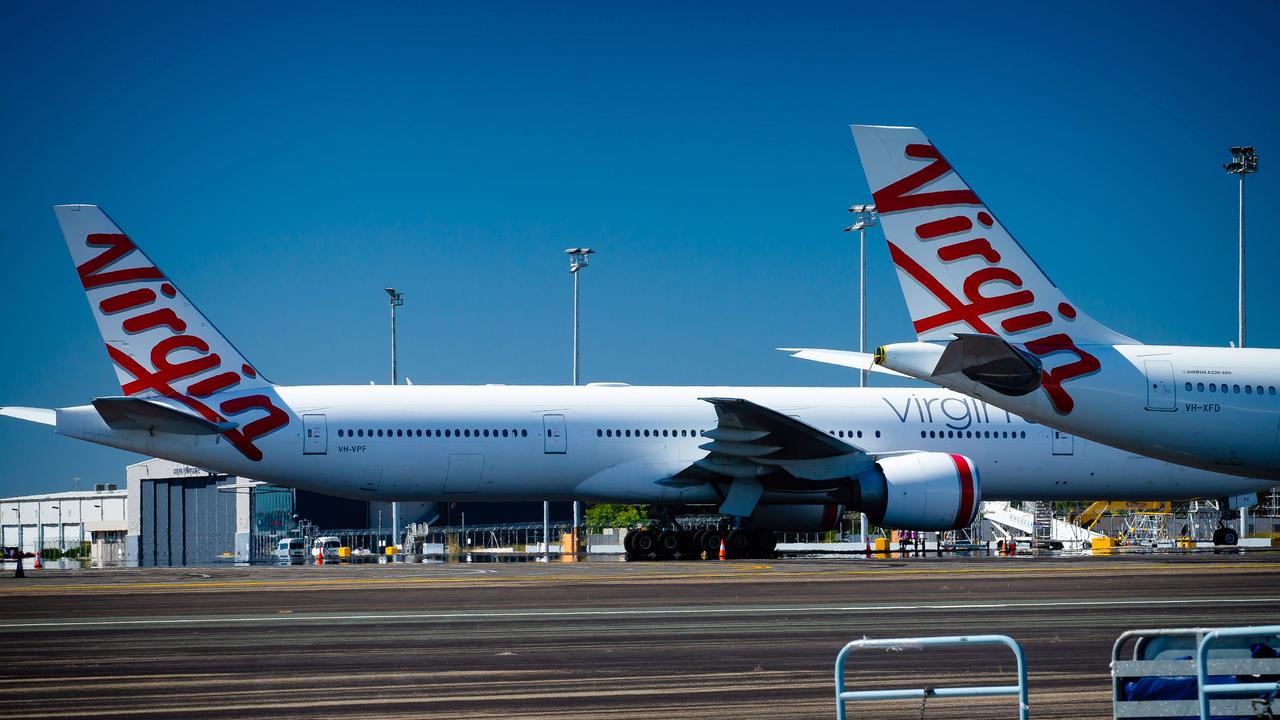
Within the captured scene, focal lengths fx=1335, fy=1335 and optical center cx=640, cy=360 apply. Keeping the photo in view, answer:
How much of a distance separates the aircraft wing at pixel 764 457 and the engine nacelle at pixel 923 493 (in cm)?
56

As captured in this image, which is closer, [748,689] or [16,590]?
[748,689]

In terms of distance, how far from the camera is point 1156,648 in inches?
239

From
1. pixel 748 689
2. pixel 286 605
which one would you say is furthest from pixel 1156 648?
pixel 286 605

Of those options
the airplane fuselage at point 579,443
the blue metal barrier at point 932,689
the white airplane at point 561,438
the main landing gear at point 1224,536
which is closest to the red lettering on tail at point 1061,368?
the white airplane at point 561,438

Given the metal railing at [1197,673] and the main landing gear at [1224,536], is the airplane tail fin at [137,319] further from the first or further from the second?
the metal railing at [1197,673]

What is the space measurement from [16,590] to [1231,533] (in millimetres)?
28063

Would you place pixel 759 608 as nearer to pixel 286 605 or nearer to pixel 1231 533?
pixel 286 605

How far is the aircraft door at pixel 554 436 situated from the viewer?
2830 cm

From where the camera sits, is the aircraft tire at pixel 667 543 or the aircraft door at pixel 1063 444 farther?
the aircraft door at pixel 1063 444

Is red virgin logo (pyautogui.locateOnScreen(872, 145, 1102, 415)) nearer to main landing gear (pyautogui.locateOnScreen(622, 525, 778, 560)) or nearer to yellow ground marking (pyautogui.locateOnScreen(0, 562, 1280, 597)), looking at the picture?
yellow ground marking (pyautogui.locateOnScreen(0, 562, 1280, 597))

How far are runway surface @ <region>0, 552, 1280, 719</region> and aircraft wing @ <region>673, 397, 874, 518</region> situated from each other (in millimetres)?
5644

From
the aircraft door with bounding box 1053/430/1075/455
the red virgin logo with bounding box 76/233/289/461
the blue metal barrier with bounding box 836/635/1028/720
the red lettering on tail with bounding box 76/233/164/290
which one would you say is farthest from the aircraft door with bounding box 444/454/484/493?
the blue metal barrier with bounding box 836/635/1028/720

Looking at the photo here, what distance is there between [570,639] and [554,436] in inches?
664

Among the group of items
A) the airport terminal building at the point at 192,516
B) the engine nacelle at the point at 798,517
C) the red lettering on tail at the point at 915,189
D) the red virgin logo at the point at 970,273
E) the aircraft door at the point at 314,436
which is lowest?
the airport terminal building at the point at 192,516
